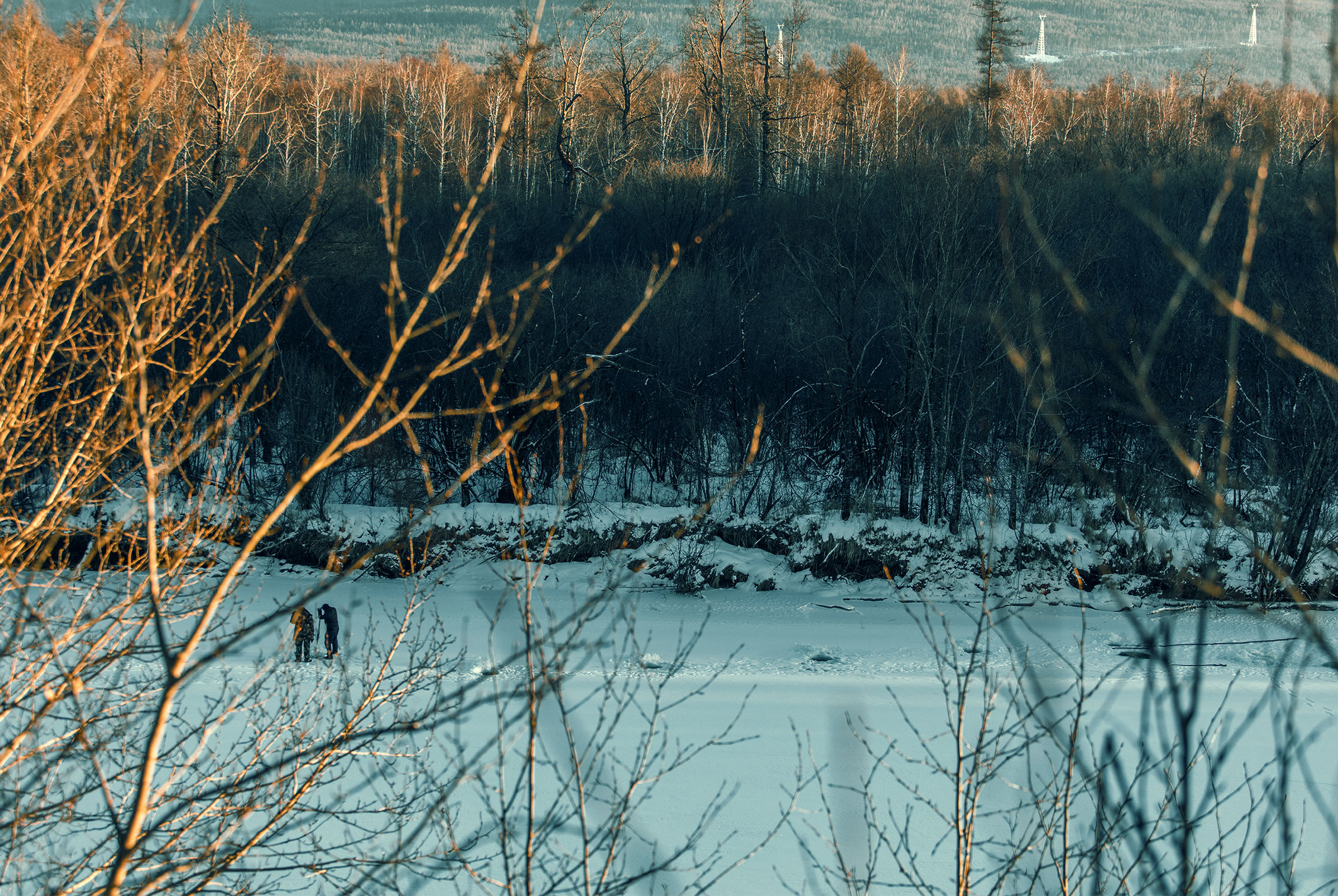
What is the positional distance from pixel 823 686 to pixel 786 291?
592 inches

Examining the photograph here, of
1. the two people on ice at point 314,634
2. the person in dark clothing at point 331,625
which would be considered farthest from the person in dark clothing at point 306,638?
the person in dark clothing at point 331,625

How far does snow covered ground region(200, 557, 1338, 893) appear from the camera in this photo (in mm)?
9766

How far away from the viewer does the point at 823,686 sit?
14242 mm

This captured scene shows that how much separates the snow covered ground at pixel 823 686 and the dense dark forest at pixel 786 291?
8.23 feet

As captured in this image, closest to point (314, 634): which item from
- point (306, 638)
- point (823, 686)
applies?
point (306, 638)

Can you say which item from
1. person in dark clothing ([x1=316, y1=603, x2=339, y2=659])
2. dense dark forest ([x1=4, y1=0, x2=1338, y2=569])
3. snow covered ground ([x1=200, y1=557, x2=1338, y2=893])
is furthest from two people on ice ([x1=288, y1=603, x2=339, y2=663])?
dense dark forest ([x1=4, y1=0, x2=1338, y2=569])

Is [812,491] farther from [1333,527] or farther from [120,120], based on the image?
[120,120]

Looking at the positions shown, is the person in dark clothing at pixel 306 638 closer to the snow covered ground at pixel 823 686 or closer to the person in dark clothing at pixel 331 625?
the person in dark clothing at pixel 331 625

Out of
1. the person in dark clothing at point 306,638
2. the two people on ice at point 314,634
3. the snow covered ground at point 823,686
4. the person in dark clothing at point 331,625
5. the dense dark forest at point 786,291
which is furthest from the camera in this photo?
the dense dark forest at point 786,291

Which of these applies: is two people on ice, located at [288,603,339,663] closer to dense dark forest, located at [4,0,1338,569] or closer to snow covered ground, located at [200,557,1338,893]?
snow covered ground, located at [200,557,1338,893]

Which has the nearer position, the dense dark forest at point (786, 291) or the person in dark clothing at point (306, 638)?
the person in dark clothing at point (306, 638)

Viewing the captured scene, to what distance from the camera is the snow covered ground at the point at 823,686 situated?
384 inches

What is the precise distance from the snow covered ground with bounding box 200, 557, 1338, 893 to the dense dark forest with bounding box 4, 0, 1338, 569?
8.23ft

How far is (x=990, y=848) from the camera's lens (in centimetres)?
1033
